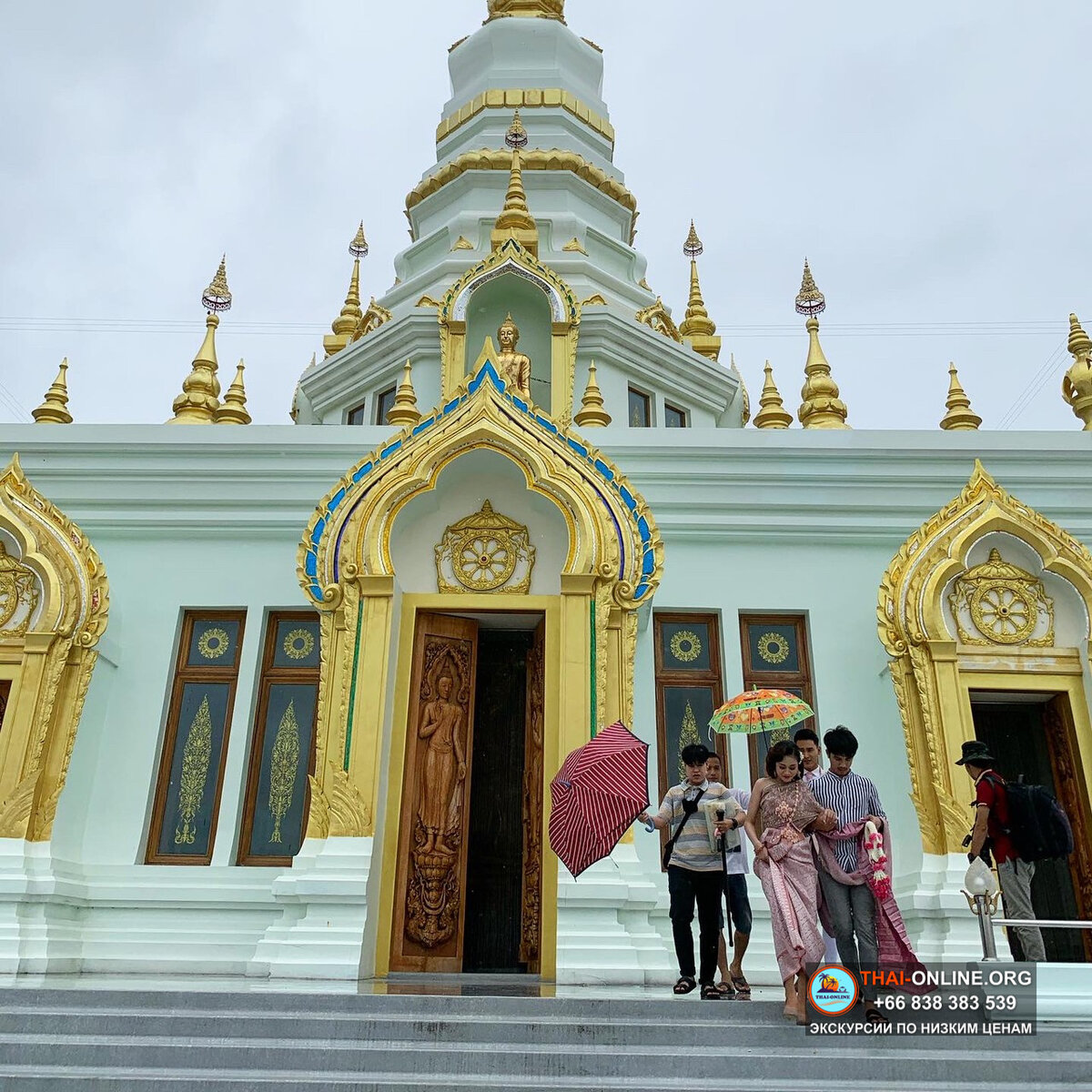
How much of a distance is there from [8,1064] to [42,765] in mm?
4044

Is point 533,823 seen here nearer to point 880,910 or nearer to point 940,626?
point 880,910

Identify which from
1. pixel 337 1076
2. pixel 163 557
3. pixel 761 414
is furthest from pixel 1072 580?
pixel 163 557

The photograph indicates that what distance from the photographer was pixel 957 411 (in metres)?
11.4

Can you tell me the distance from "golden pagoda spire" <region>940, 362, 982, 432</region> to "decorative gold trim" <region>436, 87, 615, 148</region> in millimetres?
8620

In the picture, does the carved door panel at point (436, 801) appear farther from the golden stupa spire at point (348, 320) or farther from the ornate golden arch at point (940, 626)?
the golden stupa spire at point (348, 320)

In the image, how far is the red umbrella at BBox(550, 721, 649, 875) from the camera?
643 cm

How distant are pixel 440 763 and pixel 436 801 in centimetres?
29

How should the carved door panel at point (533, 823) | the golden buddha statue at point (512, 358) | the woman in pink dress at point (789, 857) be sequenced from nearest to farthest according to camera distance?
the woman in pink dress at point (789, 857) < the carved door panel at point (533, 823) < the golden buddha statue at point (512, 358)

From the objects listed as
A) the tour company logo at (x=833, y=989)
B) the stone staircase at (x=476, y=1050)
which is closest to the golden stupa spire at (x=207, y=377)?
the stone staircase at (x=476, y=1050)

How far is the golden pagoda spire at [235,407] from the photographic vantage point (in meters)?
13.6

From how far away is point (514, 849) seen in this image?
1070 centimetres

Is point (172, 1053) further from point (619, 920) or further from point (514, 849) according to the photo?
point (514, 849)

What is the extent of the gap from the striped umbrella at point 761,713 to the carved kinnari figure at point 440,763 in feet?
7.53

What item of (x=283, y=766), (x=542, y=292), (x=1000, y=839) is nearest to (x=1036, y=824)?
(x=1000, y=839)
